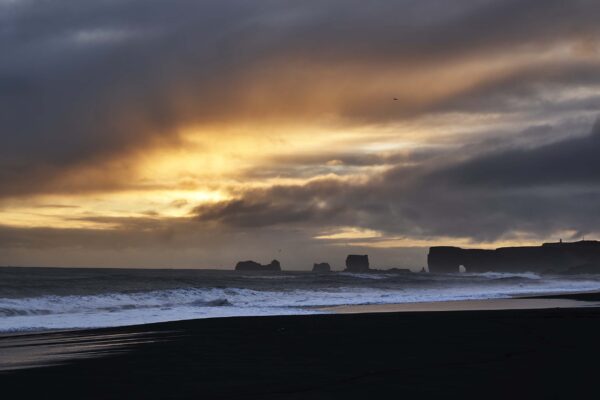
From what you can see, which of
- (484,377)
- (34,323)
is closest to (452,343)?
(484,377)

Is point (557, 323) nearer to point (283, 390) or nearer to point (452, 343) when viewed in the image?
point (452, 343)

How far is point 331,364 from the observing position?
13336 mm

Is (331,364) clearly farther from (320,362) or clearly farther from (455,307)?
(455,307)

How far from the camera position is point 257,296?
51344mm

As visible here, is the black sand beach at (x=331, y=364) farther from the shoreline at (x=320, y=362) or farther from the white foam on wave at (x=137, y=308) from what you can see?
the white foam on wave at (x=137, y=308)

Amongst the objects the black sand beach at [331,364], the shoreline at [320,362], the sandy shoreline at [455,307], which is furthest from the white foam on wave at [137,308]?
the black sand beach at [331,364]

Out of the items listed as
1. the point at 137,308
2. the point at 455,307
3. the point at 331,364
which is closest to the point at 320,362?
the point at 331,364

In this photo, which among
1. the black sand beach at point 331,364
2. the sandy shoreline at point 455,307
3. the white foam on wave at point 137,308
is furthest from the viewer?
the sandy shoreline at point 455,307

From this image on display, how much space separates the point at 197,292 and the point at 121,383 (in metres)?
39.8

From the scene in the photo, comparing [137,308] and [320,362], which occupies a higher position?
[320,362]

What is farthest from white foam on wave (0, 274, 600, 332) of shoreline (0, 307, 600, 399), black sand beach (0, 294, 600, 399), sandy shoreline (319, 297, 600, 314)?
black sand beach (0, 294, 600, 399)

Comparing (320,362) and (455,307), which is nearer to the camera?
(320,362)

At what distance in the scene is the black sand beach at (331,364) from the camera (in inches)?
414

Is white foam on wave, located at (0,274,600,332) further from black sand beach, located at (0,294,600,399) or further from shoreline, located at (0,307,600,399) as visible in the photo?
black sand beach, located at (0,294,600,399)
